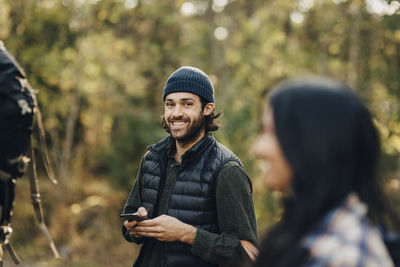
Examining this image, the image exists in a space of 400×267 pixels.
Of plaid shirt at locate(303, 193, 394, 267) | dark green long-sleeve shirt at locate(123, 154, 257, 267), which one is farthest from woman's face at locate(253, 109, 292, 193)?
dark green long-sleeve shirt at locate(123, 154, 257, 267)

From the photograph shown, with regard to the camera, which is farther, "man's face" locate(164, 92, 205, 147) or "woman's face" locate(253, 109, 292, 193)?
"man's face" locate(164, 92, 205, 147)

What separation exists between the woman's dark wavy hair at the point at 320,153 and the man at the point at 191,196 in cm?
113

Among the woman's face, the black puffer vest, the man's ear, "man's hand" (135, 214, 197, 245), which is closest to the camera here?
the woman's face

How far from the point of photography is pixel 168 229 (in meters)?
2.33

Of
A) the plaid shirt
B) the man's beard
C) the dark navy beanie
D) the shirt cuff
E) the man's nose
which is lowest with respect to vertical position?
the shirt cuff

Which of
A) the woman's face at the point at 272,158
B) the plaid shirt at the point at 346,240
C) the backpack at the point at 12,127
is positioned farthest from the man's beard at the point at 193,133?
the plaid shirt at the point at 346,240

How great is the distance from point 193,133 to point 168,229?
2.00ft

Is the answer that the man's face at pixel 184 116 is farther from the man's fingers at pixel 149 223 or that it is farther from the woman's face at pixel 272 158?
the woman's face at pixel 272 158

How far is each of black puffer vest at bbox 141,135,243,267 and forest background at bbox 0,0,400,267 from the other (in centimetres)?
680

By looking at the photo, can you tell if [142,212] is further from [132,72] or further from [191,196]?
[132,72]

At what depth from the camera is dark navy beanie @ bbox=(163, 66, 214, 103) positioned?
2.68m

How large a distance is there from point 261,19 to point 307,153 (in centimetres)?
1056

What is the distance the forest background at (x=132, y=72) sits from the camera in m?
9.45

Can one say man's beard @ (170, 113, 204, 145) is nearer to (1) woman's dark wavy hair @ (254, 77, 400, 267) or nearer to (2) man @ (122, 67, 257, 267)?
(2) man @ (122, 67, 257, 267)
